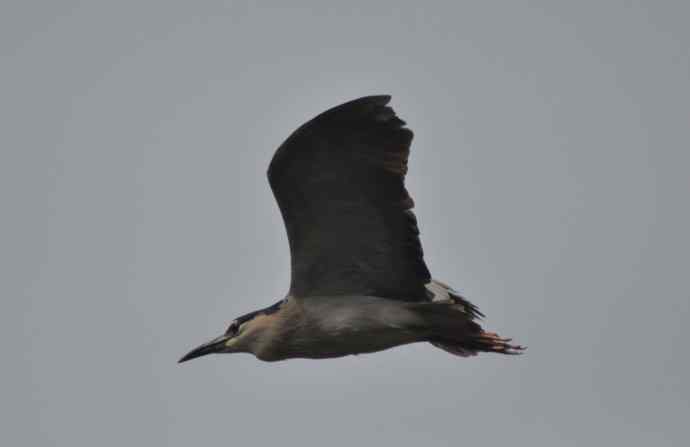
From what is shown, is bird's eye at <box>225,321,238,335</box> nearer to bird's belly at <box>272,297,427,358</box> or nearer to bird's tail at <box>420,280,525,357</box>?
bird's belly at <box>272,297,427,358</box>

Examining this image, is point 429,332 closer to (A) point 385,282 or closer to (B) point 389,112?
(A) point 385,282

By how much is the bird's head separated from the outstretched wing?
375 millimetres

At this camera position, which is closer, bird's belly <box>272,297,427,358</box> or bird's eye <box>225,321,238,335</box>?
bird's belly <box>272,297,427,358</box>

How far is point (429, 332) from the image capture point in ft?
38.6

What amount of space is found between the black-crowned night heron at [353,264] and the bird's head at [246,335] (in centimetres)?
1

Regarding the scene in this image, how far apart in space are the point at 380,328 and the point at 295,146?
201 cm

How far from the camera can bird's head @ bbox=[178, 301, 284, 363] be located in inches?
475

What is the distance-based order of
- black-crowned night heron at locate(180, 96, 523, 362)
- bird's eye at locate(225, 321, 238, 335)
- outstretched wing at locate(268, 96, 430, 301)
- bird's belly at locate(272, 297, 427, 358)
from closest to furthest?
outstretched wing at locate(268, 96, 430, 301) → black-crowned night heron at locate(180, 96, 523, 362) → bird's belly at locate(272, 297, 427, 358) → bird's eye at locate(225, 321, 238, 335)

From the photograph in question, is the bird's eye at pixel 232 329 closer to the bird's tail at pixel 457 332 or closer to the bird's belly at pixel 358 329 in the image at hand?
the bird's belly at pixel 358 329

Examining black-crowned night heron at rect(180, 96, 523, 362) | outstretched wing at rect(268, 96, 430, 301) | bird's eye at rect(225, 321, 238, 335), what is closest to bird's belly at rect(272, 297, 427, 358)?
black-crowned night heron at rect(180, 96, 523, 362)

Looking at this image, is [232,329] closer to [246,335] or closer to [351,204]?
[246,335]

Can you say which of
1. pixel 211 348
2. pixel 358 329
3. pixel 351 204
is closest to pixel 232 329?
pixel 211 348

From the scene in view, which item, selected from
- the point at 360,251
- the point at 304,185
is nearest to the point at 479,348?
the point at 360,251

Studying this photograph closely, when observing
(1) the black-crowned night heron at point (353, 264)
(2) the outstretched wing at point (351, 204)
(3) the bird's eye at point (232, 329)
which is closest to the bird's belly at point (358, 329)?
(1) the black-crowned night heron at point (353, 264)
